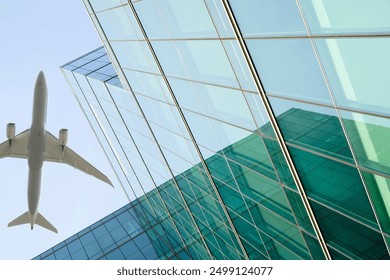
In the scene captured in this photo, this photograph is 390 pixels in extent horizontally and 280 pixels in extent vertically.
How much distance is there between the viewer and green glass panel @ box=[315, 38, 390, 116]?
7609 millimetres

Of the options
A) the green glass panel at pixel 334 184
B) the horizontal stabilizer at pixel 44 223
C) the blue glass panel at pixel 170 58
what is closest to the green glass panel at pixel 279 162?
the green glass panel at pixel 334 184

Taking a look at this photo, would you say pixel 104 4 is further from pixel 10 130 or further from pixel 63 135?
pixel 10 130

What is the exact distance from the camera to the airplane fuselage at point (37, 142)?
78.2ft

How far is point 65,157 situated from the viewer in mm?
32312

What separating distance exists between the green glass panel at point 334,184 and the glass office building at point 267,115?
34mm

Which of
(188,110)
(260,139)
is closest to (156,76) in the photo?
(188,110)

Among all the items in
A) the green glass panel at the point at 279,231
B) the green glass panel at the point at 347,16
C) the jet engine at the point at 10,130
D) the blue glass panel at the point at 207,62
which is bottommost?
the green glass panel at the point at 279,231

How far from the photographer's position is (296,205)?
12781 mm

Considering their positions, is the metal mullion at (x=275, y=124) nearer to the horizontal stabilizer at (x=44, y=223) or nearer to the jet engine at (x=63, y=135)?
the jet engine at (x=63, y=135)

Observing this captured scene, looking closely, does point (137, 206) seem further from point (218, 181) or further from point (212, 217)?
point (218, 181)

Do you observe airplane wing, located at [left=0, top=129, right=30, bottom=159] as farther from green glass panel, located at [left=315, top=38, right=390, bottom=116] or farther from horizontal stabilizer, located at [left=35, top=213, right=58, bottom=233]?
green glass panel, located at [left=315, top=38, right=390, bottom=116]

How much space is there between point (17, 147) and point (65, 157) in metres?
3.41

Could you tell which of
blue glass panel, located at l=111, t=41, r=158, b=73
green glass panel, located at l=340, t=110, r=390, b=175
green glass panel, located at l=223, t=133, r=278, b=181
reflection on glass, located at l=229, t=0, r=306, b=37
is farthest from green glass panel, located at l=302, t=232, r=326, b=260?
blue glass panel, located at l=111, t=41, r=158, b=73

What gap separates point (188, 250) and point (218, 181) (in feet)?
36.5
